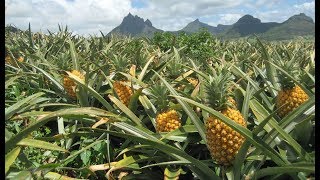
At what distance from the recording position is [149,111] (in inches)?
123

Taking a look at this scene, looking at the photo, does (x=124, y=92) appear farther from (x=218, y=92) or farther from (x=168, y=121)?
(x=218, y=92)

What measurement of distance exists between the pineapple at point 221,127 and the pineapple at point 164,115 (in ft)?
1.60

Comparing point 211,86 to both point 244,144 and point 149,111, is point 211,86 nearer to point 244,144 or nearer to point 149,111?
point 244,144

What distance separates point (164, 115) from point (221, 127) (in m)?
0.63

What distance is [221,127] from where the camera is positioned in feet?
7.39

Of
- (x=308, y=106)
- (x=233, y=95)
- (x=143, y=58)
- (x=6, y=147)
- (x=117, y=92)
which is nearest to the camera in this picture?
(x=6, y=147)

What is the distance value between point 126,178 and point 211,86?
991mm

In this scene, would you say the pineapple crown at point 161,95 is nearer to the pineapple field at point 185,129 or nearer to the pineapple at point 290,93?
the pineapple field at point 185,129

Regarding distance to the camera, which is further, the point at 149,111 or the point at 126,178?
the point at 149,111

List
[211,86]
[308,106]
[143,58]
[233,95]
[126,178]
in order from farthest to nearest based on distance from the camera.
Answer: [143,58] → [233,95] → [126,178] → [211,86] → [308,106]

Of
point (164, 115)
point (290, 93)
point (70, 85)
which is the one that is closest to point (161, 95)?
point (164, 115)

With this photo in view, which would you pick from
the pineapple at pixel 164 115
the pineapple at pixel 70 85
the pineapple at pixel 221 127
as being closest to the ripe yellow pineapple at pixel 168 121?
the pineapple at pixel 164 115

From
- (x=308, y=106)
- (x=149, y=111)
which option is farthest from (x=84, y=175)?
(x=308, y=106)

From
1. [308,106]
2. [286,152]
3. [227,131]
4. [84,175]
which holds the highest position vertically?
[308,106]
